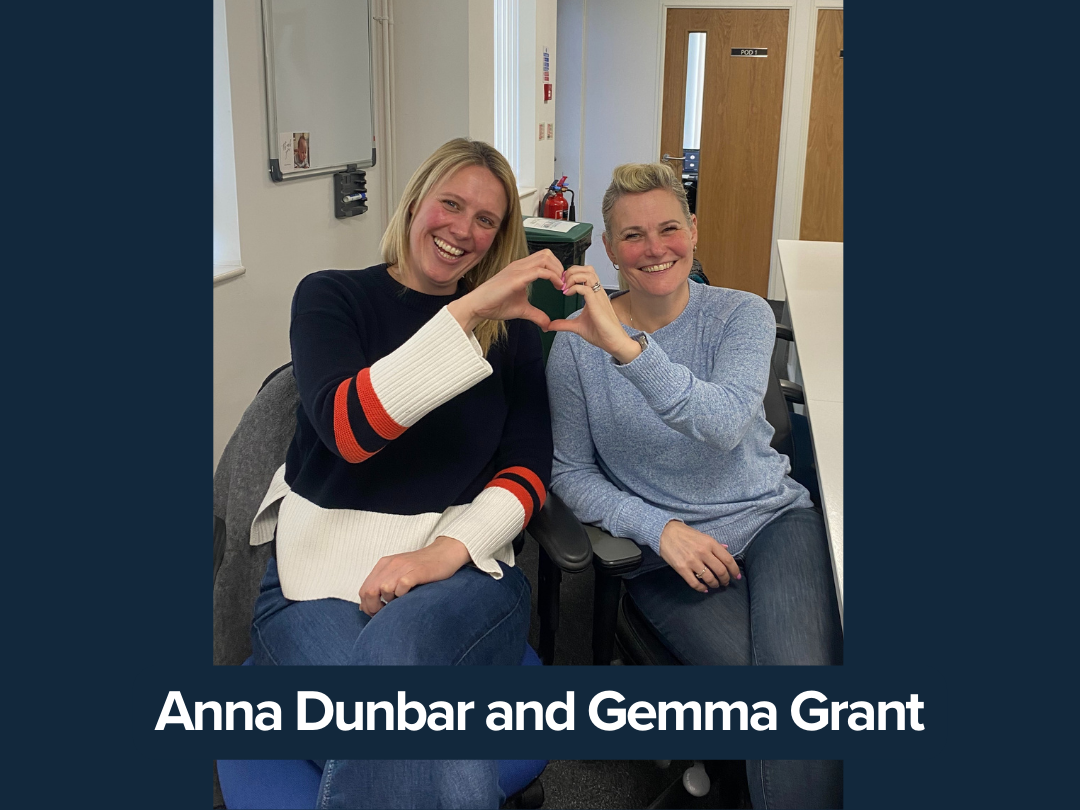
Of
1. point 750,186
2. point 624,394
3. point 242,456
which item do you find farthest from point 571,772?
point 750,186

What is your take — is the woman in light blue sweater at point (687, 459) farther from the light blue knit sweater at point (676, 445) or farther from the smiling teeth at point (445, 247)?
the smiling teeth at point (445, 247)

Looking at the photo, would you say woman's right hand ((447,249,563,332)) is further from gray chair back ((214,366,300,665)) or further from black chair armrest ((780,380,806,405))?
black chair armrest ((780,380,806,405))

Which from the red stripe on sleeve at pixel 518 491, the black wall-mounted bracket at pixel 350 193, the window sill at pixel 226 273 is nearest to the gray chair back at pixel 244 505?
the red stripe on sleeve at pixel 518 491

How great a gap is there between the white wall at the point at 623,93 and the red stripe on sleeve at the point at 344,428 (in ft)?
16.6

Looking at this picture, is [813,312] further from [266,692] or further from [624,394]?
[266,692]

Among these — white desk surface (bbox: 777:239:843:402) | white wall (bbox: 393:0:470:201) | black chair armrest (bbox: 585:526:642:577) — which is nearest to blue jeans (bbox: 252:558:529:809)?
black chair armrest (bbox: 585:526:642:577)

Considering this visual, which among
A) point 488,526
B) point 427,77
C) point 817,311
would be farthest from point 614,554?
point 427,77

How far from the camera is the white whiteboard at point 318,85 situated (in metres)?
2.34

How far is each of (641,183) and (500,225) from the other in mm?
247

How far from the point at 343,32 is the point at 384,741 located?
251 centimetres

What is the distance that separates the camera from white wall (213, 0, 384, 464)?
2186 mm

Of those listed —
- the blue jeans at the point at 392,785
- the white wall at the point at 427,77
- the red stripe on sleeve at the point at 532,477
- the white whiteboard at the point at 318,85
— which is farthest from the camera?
the white wall at the point at 427,77

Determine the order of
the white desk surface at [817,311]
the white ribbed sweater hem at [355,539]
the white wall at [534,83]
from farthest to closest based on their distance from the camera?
the white wall at [534,83], the white desk surface at [817,311], the white ribbed sweater hem at [355,539]

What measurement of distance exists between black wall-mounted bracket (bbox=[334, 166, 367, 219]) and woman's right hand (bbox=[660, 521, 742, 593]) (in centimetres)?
193
